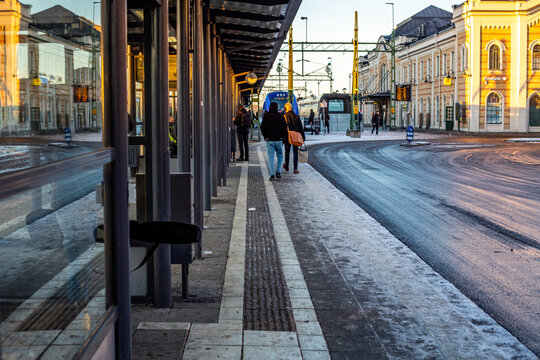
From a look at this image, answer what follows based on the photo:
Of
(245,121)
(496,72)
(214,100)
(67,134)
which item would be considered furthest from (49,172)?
(496,72)

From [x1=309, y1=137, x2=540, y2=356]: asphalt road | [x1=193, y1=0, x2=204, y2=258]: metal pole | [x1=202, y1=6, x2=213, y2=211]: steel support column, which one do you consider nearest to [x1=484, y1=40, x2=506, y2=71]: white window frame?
[x1=309, y1=137, x2=540, y2=356]: asphalt road

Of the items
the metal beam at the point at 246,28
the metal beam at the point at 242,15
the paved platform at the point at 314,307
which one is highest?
the metal beam at the point at 246,28

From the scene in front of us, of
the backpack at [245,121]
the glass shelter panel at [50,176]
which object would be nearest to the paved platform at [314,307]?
the glass shelter panel at [50,176]

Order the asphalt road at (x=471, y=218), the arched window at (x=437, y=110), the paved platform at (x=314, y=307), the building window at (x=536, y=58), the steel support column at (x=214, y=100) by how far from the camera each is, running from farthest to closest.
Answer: the arched window at (x=437, y=110)
the building window at (x=536, y=58)
the steel support column at (x=214, y=100)
the asphalt road at (x=471, y=218)
the paved platform at (x=314, y=307)

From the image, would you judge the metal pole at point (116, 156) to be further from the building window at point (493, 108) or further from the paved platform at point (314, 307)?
the building window at point (493, 108)

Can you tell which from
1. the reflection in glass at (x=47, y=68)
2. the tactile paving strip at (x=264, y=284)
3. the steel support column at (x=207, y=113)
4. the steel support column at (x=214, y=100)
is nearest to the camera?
the reflection in glass at (x=47, y=68)

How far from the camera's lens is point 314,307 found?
5219mm

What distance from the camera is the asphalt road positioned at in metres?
5.83

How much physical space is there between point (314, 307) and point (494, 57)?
168 feet

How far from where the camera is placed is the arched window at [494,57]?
52.6 m

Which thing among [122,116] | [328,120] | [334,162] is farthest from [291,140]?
[328,120]

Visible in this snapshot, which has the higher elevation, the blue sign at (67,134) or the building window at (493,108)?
the building window at (493,108)

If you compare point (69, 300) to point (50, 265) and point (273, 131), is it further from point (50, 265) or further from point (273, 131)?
point (273, 131)

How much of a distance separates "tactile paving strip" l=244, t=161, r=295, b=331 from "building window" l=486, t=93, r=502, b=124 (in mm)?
46007
